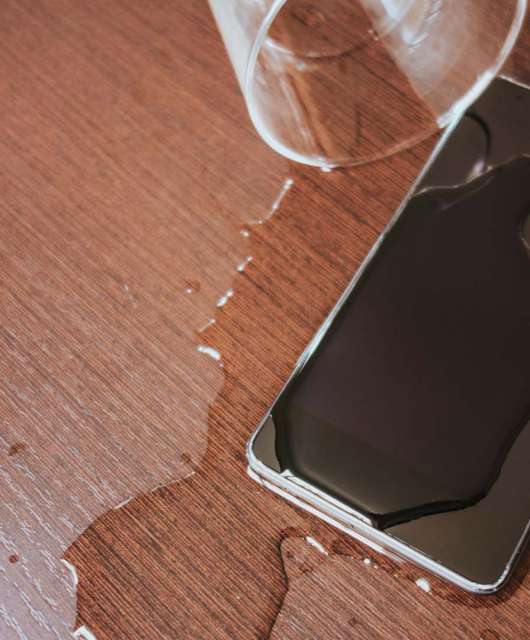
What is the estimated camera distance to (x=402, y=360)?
1.44ft

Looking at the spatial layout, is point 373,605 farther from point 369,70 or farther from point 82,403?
point 369,70

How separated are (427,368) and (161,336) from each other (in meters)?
0.16

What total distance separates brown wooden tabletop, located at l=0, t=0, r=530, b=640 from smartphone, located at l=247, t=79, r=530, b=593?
2cm

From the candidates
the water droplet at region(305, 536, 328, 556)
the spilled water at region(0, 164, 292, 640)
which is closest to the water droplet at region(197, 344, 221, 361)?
the spilled water at region(0, 164, 292, 640)

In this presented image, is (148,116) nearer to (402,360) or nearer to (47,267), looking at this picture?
(47,267)

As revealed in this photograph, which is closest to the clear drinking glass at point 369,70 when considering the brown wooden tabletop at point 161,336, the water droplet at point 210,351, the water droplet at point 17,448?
the brown wooden tabletop at point 161,336

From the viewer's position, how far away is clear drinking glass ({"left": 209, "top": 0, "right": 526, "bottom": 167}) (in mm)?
497

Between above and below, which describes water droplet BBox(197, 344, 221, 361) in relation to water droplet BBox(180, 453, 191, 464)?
above

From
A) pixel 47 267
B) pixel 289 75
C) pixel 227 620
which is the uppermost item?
pixel 289 75

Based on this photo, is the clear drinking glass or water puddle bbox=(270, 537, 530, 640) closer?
water puddle bbox=(270, 537, 530, 640)

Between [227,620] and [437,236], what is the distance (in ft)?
0.81

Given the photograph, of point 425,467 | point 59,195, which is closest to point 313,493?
point 425,467

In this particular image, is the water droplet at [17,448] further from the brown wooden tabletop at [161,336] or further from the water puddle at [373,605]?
the water puddle at [373,605]

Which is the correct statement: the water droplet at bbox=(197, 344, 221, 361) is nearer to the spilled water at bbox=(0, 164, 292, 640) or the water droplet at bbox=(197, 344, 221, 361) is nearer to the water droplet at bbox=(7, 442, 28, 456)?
the spilled water at bbox=(0, 164, 292, 640)
